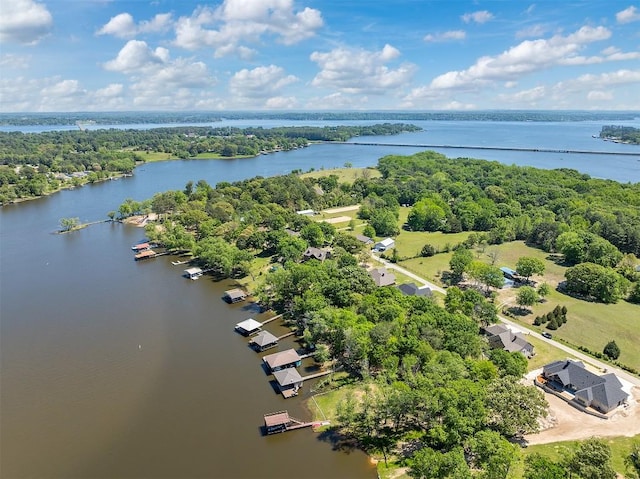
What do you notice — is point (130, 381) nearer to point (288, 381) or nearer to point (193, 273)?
point (288, 381)

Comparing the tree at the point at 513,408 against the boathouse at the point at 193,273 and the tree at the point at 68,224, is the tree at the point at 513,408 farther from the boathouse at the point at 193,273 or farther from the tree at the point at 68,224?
the tree at the point at 68,224

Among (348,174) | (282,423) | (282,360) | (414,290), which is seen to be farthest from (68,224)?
(348,174)

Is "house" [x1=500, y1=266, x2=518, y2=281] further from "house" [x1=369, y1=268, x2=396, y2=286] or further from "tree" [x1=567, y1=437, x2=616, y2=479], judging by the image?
"tree" [x1=567, y1=437, x2=616, y2=479]

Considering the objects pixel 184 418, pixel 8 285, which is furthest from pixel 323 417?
pixel 8 285

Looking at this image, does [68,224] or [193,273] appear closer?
[193,273]

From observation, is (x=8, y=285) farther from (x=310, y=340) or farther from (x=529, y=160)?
(x=529, y=160)

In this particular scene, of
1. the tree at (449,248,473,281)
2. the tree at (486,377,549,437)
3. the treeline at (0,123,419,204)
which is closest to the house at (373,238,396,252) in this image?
the tree at (449,248,473,281)

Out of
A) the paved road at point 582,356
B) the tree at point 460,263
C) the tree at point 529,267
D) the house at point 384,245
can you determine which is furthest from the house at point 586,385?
the house at point 384,245
